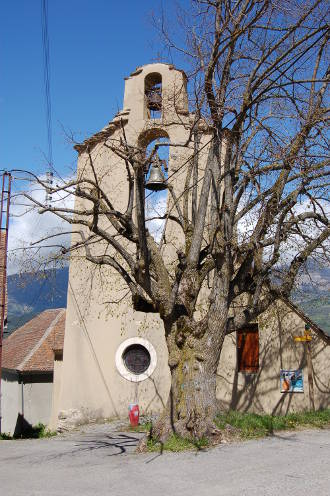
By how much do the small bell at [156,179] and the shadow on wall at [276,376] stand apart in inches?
185

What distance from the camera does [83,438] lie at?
37.4ft

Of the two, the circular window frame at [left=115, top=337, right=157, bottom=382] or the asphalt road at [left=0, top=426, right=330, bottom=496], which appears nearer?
the asphalt road at [left=0, top=426, right=330, bottom=496]

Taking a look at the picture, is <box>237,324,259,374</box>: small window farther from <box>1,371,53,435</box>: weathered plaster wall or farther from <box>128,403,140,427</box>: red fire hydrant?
<box>1,371,53,435</box>: weathered plaster wall

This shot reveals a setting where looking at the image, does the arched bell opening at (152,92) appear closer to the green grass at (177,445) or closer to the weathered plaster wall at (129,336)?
the weathered plaster wall at (129,336)

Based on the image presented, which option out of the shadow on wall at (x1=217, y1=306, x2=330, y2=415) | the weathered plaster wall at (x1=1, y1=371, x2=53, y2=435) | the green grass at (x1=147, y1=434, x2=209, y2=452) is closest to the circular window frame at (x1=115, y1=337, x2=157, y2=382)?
the shadow on wall at (x1=217, y1=306, x2=330, y2=415)

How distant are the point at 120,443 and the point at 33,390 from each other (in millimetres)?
11684

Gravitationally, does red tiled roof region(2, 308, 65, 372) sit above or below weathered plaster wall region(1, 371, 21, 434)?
above

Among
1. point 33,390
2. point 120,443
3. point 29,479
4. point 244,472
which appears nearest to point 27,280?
point 120,443

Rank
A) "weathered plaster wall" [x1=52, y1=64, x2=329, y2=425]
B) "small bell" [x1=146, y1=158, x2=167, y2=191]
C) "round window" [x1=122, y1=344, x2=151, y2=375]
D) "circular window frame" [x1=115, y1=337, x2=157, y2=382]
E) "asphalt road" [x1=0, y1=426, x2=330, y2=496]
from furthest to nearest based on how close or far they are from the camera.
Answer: "round window" [x1=122, y1=344, x2=151, y2=375] < "circular window frame" [x1=115, y1=337, x2=157, y2=382] < "weathered plaster wall" [x1=52, y1=64, x2=329, y2=425] < "small bell" [x1=146, y1=158, x2=167, y2=191] < "asphalt road" [x1=0, y1=426, x2=330, y2=496]

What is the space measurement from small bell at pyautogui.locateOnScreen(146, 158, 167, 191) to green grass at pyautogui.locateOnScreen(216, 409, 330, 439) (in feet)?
14.9

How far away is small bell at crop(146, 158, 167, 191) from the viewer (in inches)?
414

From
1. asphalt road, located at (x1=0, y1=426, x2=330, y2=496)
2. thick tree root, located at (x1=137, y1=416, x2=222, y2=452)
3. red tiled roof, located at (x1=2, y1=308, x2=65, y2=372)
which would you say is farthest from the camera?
red tiled roof, located at (x1=2, y1=308, x2=65, y2=372)

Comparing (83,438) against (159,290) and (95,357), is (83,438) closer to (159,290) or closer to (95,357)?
(95,357)

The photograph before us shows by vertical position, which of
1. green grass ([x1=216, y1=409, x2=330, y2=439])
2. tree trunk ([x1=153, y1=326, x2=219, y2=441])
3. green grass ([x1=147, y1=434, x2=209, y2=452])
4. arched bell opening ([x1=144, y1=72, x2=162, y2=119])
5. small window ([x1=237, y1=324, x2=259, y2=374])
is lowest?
green grass ([x1=147, y1=434, x2=209, y2=452])
